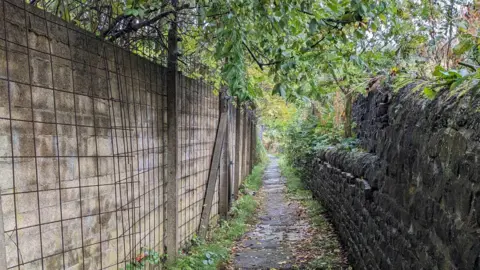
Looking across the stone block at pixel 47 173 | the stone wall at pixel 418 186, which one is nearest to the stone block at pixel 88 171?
the stone block at pixel 47 173

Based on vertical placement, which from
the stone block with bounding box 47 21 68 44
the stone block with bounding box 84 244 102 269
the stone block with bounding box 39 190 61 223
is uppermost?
the stone block with bounding box 47 21 68 44

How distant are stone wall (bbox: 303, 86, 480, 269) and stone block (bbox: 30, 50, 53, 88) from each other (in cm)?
232

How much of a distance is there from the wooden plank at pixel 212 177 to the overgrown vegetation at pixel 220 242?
253 millimetres

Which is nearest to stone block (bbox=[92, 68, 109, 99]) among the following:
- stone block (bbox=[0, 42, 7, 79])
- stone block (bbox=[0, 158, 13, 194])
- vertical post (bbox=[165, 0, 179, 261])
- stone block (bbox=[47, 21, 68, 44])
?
stone block (bbox=[47, 21, 68, 44])

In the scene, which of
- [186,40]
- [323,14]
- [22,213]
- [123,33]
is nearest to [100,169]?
[22,213]

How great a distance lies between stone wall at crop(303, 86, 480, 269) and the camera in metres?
1.86

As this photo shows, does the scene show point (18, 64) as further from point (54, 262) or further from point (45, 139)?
point (54, 262)

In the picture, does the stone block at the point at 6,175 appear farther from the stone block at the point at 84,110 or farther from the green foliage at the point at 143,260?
the green foliage at the point at 143,260

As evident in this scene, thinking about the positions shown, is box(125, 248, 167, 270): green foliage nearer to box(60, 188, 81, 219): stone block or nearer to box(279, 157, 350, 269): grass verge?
box(60, 188, 81, 219): stone block

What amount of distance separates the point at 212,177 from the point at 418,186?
3.80m

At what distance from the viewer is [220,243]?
565 centimetres

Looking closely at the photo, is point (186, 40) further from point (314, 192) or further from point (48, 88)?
point (314, 192)

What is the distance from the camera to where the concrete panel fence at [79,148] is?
1.83m

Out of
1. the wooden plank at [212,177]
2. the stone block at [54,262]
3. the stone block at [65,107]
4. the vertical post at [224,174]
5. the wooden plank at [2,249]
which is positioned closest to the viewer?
the wooden plank at [2,249]
